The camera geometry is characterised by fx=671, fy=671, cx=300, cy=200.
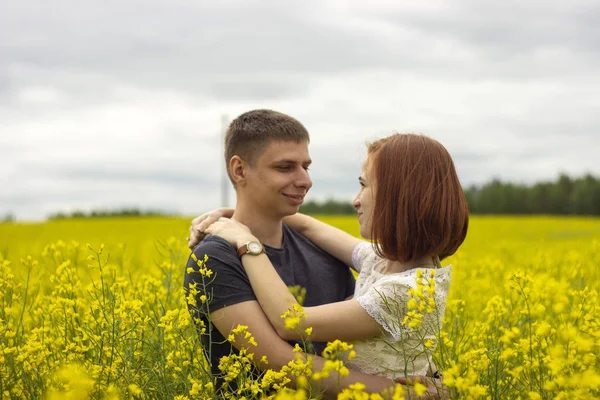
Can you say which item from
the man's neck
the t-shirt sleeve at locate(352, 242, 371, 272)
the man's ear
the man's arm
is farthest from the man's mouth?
the man's arm

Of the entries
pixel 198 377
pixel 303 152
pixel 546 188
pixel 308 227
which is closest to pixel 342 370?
pixel 198 377

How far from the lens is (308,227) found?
3877 millimetres

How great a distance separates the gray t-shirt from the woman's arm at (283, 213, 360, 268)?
5 cm

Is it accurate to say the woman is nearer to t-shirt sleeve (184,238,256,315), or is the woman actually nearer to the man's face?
t-shirt sleeve (184,238,256,315)

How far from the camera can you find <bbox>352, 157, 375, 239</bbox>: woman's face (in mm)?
2902

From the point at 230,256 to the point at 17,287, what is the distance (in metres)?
1.19

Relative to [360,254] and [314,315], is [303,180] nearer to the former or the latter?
[360,254]

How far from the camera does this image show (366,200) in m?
2.92

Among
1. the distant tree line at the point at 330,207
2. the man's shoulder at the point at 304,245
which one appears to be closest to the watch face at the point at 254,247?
the man's shoulder at the point at 304,245

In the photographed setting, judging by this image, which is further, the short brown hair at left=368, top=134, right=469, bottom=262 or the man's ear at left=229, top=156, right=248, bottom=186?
the man's ear at left=229, top=156, right=248, bottom=186

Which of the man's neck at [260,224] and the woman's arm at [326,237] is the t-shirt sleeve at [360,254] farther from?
the man's neck at [260,224]

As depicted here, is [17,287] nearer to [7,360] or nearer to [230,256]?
[7,360]

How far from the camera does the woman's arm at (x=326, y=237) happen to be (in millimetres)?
A: 3686

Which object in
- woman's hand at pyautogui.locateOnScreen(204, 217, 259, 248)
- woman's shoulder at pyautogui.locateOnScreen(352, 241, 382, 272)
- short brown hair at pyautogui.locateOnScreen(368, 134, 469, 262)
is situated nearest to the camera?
short brown hair at pyautogui.locateOnScreen(368, 134, 469, 262)
